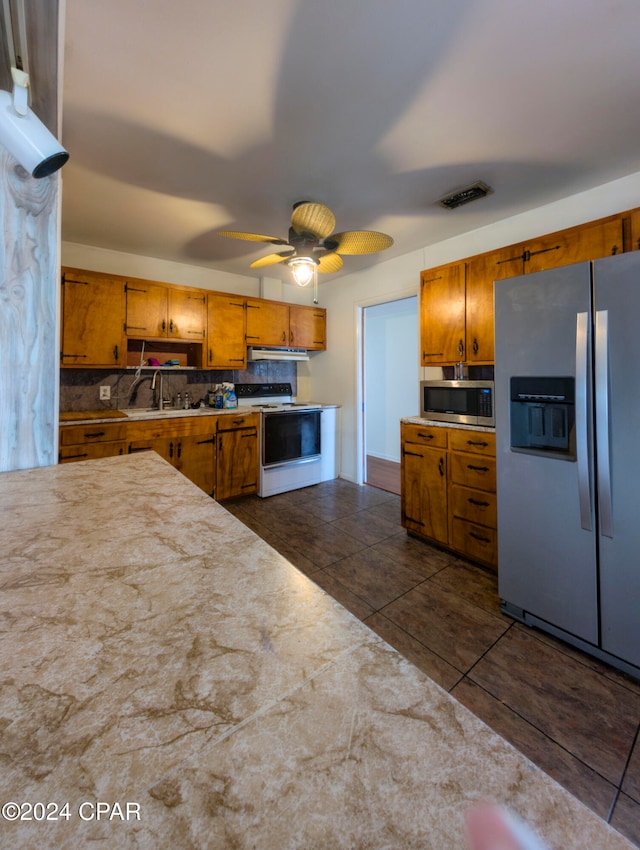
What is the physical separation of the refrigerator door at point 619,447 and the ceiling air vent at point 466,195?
3.64 feet

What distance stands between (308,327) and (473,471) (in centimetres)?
280

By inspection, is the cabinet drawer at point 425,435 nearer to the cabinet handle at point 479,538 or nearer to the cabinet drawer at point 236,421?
the cabinet handle at point 479,538

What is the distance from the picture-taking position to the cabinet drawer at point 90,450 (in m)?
2.72

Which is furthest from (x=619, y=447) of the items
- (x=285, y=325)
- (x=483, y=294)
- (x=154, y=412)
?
(x=285, y=325)

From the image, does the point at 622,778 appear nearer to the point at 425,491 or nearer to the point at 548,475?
the point at 548,475

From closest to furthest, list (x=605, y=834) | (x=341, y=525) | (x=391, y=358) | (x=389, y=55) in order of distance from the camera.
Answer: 1. (x=605, y=834)
2. (x=389, y=55)
3. (x=341, y=525)
4. (x=391, y=358)

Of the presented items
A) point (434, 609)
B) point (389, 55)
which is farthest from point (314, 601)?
point (389, 55)

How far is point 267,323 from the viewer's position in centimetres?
407

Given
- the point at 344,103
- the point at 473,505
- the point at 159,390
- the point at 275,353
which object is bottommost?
the point at 473,505

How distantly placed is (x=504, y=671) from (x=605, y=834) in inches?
64.4

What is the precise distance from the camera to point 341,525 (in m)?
3.12

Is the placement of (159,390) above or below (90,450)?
above

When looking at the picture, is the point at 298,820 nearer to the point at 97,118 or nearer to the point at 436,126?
the point at 436,126

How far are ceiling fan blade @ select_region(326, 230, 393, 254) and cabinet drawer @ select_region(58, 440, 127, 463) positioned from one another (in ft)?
7.45
